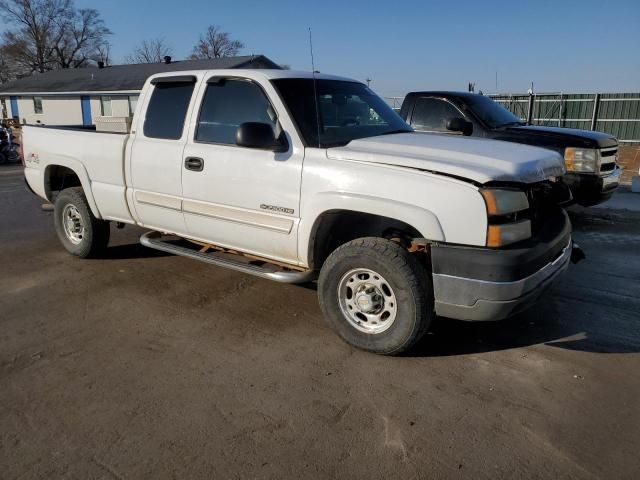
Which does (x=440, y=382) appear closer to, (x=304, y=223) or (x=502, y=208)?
(x=502, y=208)

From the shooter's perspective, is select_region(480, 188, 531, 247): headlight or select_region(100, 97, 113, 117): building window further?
select_region(100, 97, 113, 117): building window

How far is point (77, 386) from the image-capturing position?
3342mm

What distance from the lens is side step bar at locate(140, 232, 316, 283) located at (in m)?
4.07

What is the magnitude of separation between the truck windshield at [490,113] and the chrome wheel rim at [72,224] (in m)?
5.62

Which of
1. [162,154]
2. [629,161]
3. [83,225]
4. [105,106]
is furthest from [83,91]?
[162,154]

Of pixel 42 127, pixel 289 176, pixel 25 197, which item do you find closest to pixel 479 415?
pixel 289 176

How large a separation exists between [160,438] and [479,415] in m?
1.79

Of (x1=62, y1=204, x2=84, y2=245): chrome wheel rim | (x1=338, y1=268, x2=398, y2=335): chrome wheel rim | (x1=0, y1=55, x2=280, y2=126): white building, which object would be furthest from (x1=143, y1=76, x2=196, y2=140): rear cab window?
(x1=0, y1=55, x2=280, y2=126): white building

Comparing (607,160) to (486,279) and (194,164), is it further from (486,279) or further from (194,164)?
(194,164)

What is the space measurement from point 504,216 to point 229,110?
7.98 ft

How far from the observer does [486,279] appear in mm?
3262

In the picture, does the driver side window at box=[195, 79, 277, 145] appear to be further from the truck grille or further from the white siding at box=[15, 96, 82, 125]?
the white siding at box=[15, 96, 82, 125]

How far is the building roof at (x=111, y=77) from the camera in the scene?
1326 inches

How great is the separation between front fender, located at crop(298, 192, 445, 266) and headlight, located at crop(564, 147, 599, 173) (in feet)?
15.8
